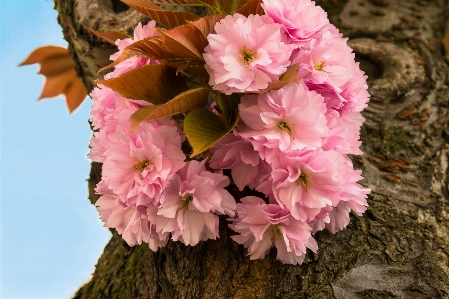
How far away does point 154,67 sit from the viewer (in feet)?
2.37

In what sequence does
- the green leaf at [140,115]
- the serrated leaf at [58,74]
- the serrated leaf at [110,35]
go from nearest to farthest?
the green leaf at [140,115] → the serrated leaf at [110,35] → the serrated leaf at [58,74]

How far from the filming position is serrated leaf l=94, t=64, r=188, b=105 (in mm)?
705

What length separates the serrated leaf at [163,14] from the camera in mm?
778

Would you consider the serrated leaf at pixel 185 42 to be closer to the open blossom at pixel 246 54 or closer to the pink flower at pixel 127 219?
the open blossom at pixel 246 54

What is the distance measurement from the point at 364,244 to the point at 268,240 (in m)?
0.20

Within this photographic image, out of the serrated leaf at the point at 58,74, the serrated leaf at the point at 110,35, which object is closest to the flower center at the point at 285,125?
the serrated leaf at the point at 110,35

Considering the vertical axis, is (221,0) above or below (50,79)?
above

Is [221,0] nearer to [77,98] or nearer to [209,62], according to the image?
[209,62]

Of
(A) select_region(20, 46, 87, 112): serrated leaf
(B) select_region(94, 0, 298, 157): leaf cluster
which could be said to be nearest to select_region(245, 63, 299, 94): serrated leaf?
(B) select_region(94, 0, 298, 157): leaf cluster

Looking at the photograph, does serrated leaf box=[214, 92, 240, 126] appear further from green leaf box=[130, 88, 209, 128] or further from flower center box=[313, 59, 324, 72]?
flower center box=[313, 59, 324, 72]

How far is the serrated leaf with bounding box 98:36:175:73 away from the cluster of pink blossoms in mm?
65

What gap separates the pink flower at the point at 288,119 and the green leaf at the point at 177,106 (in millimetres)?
73

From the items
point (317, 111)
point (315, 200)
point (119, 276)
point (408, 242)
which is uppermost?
point (317, 111)

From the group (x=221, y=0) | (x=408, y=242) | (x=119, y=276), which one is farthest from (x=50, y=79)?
(x=408, y=242)
